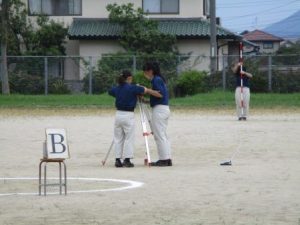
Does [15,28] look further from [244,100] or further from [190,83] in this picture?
[244,100]

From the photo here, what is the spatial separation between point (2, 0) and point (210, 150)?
89.0 feet

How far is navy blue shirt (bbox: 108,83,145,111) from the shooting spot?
55.5 feet

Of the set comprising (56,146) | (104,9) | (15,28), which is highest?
(104,9)

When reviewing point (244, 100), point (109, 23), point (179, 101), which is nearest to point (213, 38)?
point (109, 23)

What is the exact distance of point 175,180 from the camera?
1459 centimetres

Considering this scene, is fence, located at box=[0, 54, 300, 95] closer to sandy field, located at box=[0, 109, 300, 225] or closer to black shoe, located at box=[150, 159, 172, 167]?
sandy field, located at box=[0, 109, 300, 225]

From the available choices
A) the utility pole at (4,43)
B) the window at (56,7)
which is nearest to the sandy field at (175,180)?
the utility pole at (4,43)

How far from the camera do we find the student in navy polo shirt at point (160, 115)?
55.9 ft

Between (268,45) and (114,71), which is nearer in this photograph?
(114,71)

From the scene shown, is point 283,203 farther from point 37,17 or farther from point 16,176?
point 37,17

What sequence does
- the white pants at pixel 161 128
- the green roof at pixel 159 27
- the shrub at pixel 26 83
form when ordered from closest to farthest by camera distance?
the white pants at pixel 161 128 < the shrub at pixel 26 83 < the green roof at pixel 159 27

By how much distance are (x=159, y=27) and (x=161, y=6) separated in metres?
1.88

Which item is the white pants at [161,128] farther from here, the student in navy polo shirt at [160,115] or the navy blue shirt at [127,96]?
the navy blue shirt at [127,96]

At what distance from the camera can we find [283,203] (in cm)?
1190
